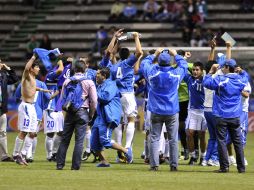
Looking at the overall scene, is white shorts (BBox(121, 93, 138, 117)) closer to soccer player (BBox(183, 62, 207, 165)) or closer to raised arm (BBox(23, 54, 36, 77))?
soccer player (BBox(183, 62, 207, 165))

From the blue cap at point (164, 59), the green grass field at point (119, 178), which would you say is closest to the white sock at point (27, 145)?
the green grass field at point (119, 178)

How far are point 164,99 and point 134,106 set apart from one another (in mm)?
3205

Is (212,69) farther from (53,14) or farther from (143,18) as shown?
(53,14)

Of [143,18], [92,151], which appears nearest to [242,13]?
[143,18]

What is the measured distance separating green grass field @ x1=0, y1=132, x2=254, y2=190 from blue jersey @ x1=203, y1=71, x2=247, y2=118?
4.28ft

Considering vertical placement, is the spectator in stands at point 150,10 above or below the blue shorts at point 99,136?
above

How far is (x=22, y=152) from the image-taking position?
2302 cm

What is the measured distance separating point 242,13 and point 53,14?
9923 millimetres

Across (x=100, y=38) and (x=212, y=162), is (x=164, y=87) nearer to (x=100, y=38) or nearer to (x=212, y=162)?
(x=212, y=162)

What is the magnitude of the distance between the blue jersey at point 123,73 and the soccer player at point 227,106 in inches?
116

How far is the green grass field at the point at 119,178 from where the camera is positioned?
58.1ft

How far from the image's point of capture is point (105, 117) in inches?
872

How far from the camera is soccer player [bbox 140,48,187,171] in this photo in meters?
20.5

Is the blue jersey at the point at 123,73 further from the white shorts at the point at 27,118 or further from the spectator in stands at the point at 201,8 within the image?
the spectator in stands at the point at 201,8
